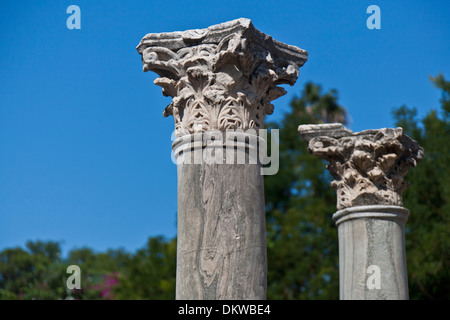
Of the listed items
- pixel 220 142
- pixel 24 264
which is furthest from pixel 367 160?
pixel 24 264

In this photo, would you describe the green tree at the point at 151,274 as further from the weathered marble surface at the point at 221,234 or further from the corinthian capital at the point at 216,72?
the weathered marble surface at the point at 221,234

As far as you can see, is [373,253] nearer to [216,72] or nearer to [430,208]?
[216,72]

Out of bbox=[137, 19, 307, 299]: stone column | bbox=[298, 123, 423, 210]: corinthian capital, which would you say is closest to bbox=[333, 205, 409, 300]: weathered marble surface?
bbox=[298, 123, 423, 210]: corinthian capital

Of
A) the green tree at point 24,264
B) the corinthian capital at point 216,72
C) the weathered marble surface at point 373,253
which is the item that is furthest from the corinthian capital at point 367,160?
the green tree at point 24,264

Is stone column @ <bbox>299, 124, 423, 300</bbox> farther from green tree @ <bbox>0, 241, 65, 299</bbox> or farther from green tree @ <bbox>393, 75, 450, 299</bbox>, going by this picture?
green tree @ <bbox>0, 241, 65, 299</bbox>

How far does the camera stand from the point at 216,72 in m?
7.57

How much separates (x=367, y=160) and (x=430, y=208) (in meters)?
14.5

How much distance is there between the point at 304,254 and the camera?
92.9 ft

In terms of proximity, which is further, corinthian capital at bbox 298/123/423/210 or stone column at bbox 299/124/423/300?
A: corinthian capital at bbox 298/123/423/210

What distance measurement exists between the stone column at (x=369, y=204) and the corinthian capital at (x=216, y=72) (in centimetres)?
330

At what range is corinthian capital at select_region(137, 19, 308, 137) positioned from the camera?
24.4 feet
